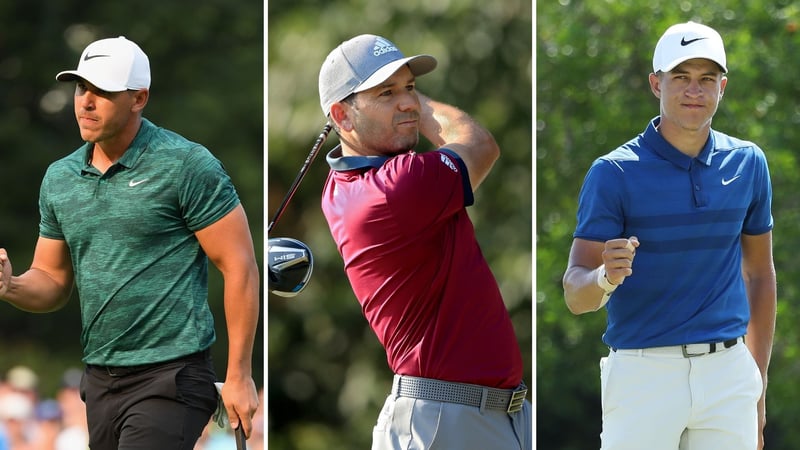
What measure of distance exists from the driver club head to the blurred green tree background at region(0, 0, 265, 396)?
5602mm

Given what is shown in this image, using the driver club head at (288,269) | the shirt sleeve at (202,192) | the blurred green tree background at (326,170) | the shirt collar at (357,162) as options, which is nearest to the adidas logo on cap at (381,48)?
the shirt collar at (357,162)

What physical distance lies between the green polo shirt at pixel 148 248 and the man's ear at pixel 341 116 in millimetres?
410

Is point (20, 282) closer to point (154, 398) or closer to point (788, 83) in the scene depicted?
point (154, 398)

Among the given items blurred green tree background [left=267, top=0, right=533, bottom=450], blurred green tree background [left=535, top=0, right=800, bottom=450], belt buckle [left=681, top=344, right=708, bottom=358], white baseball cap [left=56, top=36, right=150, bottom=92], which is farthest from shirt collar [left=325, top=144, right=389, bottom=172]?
blurred green tree background [left=535, top=0, right=800, bottom=450]

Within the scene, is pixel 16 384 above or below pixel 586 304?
below

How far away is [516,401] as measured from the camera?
15.1ft

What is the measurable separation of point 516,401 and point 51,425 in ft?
15.7

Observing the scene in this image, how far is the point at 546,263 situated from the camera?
33.9 ft

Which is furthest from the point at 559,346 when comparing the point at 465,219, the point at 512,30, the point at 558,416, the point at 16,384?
the point at 465,219

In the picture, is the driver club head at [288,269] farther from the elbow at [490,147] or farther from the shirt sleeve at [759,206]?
the shirt sleeve at [759,206]

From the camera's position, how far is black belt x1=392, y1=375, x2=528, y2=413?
4.55 m

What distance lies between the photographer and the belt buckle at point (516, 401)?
15.1 ft

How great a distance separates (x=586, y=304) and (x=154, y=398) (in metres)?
1.39

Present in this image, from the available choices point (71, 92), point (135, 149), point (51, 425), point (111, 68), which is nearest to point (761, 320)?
point (135, 149)
